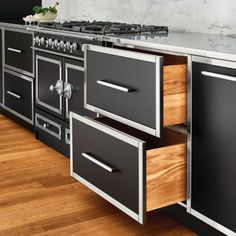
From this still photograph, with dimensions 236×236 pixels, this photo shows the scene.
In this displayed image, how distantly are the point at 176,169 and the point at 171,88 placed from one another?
1.06 feet

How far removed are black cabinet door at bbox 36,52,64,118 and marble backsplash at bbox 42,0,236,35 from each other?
0.57 meters

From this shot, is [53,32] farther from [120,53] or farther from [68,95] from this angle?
[120,53]

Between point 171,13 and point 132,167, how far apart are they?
4.05 ft

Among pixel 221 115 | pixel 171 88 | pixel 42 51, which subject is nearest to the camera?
pixel 221 115

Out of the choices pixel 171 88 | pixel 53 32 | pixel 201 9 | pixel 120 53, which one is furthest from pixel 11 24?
pixel 171 88

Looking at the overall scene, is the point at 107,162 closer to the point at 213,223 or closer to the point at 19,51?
the point at 213,223

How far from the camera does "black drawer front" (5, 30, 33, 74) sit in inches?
138

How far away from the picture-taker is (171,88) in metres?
1.95

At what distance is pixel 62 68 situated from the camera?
300 cm

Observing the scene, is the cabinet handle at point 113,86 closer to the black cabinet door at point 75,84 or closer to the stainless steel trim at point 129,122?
the stainless steel trim at point 129,122

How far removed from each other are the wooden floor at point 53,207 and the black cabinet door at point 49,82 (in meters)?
0.32

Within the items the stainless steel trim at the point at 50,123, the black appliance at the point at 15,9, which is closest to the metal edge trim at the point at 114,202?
the stainless steel trim at the point at 50,123

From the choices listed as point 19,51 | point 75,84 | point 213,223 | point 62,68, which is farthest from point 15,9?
point 213,223

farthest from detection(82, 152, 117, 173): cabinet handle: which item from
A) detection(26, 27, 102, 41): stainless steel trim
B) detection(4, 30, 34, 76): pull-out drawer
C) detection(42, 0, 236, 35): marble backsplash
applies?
detection(4, 30, 34, 76): pull-out drawer
